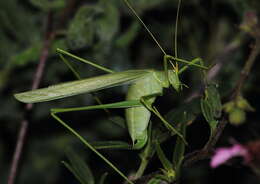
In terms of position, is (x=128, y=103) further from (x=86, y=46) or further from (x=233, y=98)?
(x=86, y=46)

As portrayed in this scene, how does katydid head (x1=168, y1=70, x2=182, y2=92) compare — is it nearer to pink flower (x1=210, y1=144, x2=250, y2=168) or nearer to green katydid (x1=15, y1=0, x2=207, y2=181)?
green katydid (x1=15, y1=0, x2=207, y2=181)

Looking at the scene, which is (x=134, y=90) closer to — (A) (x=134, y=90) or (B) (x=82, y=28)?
(A) (x=134, y=90)

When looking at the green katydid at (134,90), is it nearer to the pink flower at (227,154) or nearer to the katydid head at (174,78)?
the katydid head at (174,78)

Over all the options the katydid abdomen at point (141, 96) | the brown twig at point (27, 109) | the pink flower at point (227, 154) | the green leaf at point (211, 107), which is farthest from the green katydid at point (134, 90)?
the brown twig at point (27, 109)

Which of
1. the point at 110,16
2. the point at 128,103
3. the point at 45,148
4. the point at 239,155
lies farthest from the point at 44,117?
the point at 239,155

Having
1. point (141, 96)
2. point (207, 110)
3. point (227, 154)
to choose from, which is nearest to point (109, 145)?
point (141, 96)

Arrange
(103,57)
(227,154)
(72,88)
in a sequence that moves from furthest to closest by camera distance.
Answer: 1. (103,57)
2. (227,154)
3. (72,88)
